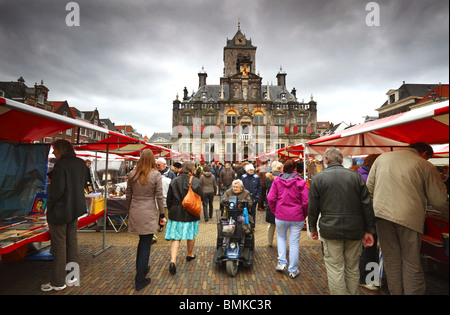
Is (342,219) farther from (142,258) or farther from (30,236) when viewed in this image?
(30,236)

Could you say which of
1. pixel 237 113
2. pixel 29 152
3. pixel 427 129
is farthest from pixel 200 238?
pixel 237 113

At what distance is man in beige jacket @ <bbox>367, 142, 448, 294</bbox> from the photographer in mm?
2223

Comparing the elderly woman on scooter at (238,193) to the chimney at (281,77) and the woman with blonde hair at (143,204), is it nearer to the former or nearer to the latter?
the woman with blonde hair at (143,204)

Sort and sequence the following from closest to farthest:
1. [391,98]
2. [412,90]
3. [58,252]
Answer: [58,252]
[412,90]
[391,98]

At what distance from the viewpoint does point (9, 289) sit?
9.80ft

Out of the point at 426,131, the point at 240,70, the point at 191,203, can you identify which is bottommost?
the point at 191,203

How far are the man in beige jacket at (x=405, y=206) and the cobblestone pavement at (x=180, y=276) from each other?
0.52 meters

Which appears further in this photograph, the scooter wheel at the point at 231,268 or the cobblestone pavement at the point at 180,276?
the scooter wheel at the point at 231,268

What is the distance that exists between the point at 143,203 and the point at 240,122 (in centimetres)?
3304

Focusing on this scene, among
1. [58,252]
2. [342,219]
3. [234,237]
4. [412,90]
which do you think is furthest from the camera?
[412,90]

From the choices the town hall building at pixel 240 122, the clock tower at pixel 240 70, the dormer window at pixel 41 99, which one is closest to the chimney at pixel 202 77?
the clock tower at pixel 240 70

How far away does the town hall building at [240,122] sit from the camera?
3453 cm

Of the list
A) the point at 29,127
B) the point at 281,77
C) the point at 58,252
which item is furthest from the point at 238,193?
the point at 281,77

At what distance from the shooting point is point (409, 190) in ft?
7.41
